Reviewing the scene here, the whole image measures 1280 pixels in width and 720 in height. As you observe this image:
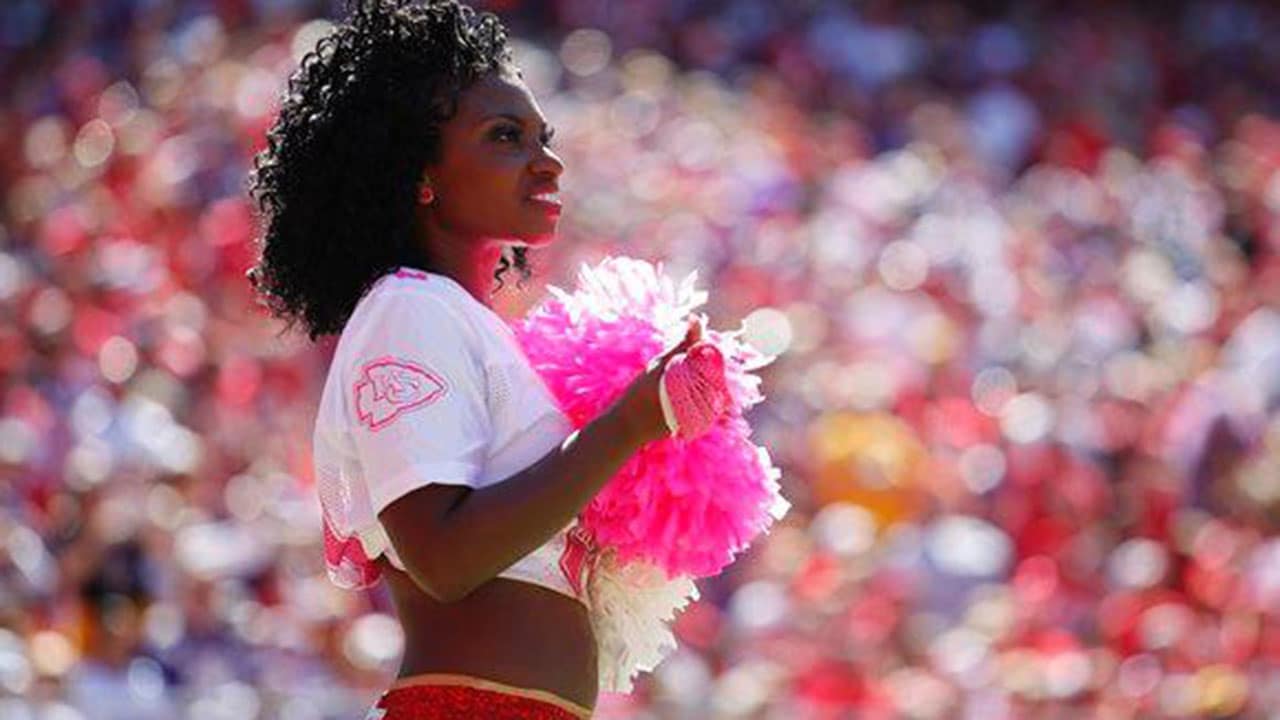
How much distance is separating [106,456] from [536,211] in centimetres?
603

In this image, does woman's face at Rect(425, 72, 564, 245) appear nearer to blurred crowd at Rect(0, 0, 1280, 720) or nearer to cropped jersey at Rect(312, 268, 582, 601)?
cropped jersey at Rect(312, 268, 582, 601)

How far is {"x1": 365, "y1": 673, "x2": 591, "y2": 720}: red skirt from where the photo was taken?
128 inches

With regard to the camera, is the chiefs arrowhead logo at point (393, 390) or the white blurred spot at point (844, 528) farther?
the white blurred spot at point (844, 528)

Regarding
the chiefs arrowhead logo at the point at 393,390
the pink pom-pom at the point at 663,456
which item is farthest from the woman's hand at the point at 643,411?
the chiefs arrowhead logo at the point at 393,390

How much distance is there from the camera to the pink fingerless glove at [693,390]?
3.15m

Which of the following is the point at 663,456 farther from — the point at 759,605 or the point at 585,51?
the point at 585,51

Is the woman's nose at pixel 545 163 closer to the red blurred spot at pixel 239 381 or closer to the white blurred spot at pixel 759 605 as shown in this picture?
the white blurred spot at pixel 759 605

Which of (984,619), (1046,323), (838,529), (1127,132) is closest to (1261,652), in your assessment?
(984,619)

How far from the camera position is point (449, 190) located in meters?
3.41

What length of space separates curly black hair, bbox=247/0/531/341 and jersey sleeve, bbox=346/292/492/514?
148 mm

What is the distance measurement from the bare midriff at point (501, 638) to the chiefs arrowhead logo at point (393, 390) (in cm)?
21

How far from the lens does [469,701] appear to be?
10.7 ft

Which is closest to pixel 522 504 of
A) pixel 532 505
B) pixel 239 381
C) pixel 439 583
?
pixel 532 505

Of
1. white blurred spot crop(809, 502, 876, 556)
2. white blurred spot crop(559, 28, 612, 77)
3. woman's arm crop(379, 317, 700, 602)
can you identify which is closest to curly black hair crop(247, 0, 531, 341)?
woman's arm crop(379, 317, 700, 602)
